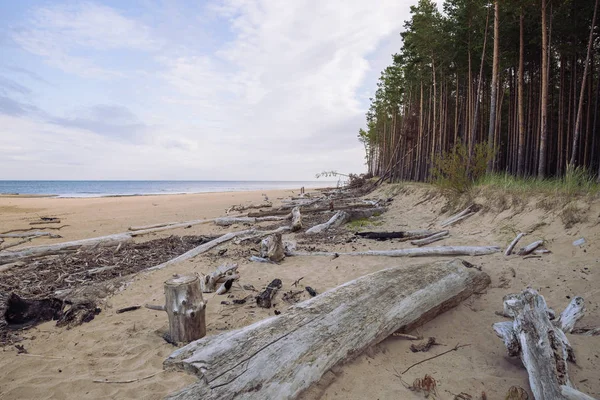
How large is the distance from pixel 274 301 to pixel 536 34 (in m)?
20.9

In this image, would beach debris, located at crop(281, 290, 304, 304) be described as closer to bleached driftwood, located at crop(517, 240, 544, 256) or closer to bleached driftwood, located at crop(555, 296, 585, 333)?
bleached driftwood, located at crop(555, 296, 585, 333)

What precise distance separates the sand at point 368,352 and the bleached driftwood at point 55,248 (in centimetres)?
372

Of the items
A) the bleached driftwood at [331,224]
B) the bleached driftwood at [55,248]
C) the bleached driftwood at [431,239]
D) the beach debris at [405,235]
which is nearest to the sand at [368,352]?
the bleached driftwood at [431,239]

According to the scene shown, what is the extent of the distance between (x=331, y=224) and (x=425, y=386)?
821cm

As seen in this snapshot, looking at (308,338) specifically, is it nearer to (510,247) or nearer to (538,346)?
(538,346)

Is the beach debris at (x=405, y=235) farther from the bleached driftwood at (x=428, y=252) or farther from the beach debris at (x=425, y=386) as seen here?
the beach debris at (x=425, y=386)

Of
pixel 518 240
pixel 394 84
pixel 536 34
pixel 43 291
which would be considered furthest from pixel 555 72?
pixel 43 291

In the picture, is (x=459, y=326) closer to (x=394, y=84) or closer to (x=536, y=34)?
(x=536, y=34)

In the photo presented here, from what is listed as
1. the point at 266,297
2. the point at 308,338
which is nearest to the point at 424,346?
the point at 308,338

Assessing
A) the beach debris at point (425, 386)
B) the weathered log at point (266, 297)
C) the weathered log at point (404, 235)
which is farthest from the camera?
the weathered log at point (404, 235)

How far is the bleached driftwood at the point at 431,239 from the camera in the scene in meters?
7.44

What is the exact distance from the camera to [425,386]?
2744 millimetres

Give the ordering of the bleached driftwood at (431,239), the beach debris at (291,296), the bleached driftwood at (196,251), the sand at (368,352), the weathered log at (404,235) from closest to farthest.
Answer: the sand at (368,352) → the beach debris at (291,296) → the bleached driftwood at (196,251) → the bleached driftwood at (431,239) → the weathered log at (404,235)

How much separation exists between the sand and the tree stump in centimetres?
24
